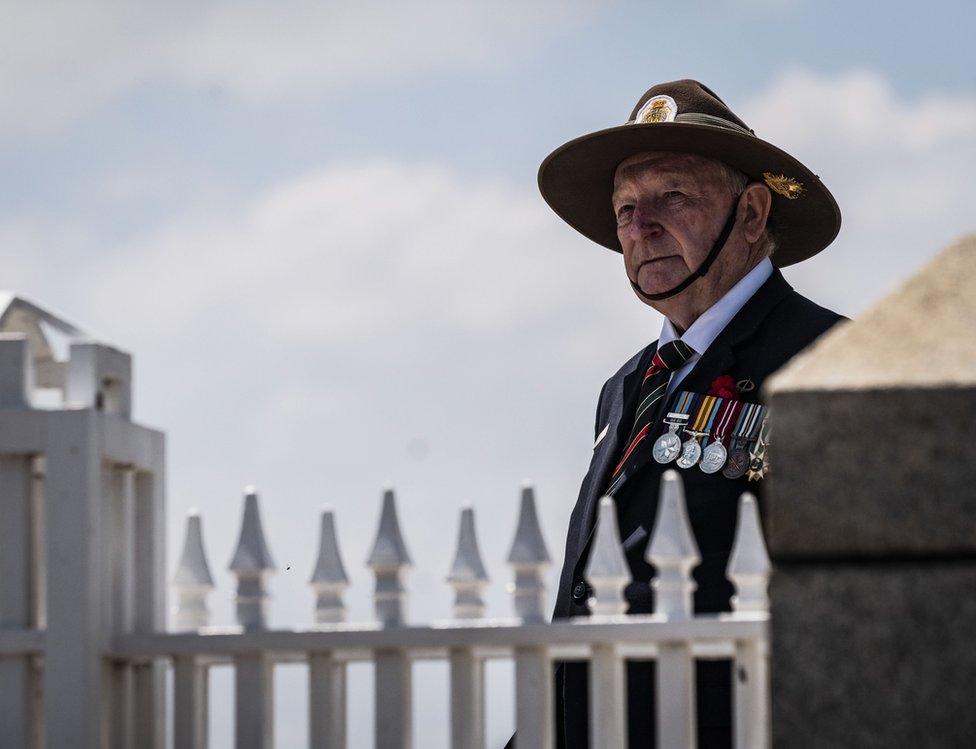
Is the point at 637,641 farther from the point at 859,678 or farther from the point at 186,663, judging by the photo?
the point at 186,663

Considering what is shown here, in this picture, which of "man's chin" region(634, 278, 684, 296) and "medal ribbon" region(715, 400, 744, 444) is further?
"man's chin" region(634, 278, 684, 296)

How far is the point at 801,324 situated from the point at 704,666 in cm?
131

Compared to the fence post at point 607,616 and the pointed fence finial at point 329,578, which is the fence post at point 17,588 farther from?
the fence post at point 607,616

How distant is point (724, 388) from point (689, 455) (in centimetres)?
27

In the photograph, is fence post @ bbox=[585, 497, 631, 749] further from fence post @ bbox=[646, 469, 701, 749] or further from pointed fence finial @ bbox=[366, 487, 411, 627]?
pointed fence finial @ bbox=[366, 487, 411, 627]

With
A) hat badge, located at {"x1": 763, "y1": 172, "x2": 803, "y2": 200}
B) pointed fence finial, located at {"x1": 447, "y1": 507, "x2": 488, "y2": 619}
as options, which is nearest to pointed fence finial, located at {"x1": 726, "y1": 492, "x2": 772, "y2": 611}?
pointed fence finial, located at {"x1": 447, "y1": 507, "x2": 488, "y2": 619}

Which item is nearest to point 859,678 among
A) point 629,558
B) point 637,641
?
point 637,641

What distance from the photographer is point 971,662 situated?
8.82 ft

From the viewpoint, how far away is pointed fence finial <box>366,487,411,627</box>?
3.55 meters

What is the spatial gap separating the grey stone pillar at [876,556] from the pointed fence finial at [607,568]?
0.68 m

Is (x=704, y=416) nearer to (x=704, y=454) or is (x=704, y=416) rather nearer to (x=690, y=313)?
(x=704, y=454)

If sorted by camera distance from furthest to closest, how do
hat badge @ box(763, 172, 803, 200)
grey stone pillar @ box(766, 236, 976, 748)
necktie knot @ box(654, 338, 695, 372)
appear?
1. hat badge @ box(763, 172, 803, 200)
2. necktie knot @ box(654, 338, 695, 372)
3. grey stone pillar @ box(766, 236, 976, 748)

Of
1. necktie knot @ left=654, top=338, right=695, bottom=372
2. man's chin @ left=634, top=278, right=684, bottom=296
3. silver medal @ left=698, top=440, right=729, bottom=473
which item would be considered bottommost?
silver medal @ left=698, top=440, right=729, bottom=473

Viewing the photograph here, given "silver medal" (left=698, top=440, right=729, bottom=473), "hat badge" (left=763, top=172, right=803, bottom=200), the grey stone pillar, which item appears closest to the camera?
the grey stone pillar
